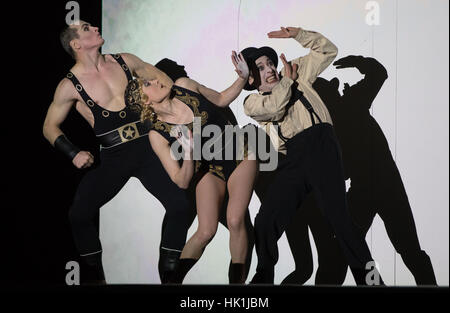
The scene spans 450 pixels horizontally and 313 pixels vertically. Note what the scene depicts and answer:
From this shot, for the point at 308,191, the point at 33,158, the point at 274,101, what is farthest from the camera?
the point at 33,158

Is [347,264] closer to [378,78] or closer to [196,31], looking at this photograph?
[378,78]

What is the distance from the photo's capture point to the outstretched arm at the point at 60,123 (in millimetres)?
5270

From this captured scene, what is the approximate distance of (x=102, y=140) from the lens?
5359mm

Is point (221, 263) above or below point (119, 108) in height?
below

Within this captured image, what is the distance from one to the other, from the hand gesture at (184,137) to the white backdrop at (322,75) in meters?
0.53

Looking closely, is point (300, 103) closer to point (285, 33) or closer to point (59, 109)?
point (285, 33)

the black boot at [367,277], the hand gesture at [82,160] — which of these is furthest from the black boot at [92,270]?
the black boot at [367,277]

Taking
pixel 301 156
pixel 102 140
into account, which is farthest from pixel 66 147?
pixel 301 156

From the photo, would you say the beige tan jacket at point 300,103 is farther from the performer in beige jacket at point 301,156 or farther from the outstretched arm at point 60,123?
the outstretched arm at point 60,123

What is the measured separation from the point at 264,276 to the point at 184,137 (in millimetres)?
1175

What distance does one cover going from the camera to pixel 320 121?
5.06 meters
